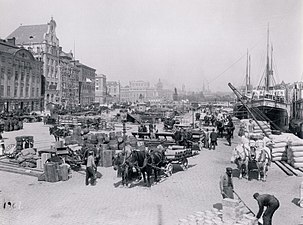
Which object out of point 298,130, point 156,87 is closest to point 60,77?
point 298,130

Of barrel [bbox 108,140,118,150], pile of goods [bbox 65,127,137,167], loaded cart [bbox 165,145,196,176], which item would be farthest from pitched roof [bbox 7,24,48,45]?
loaded cart [bbox 165,145,196,176]

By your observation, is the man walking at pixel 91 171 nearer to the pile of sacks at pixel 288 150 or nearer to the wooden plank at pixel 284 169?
the wooden plank at pixel 284 169

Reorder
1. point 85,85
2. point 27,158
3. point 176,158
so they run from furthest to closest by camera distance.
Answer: point 85,85 → point 27,158 → point 176,158

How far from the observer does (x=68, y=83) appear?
3226 inches

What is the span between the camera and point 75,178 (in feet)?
40.4

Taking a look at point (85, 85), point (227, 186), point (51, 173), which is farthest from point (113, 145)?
point (85, 85)

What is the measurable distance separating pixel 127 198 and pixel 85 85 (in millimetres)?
91550

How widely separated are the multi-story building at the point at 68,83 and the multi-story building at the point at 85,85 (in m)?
5.65

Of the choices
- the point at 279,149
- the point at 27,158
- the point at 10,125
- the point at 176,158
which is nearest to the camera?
the point at 176,158

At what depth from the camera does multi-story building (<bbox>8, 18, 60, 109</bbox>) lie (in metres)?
70.4

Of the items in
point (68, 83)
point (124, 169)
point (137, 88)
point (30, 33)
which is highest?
point (30, 33)

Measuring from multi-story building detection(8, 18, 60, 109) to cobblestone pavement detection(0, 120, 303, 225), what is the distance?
61605 mm

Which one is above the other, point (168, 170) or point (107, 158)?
point (107, 158)

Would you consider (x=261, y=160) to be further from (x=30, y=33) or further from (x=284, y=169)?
(x=30, y=33)
